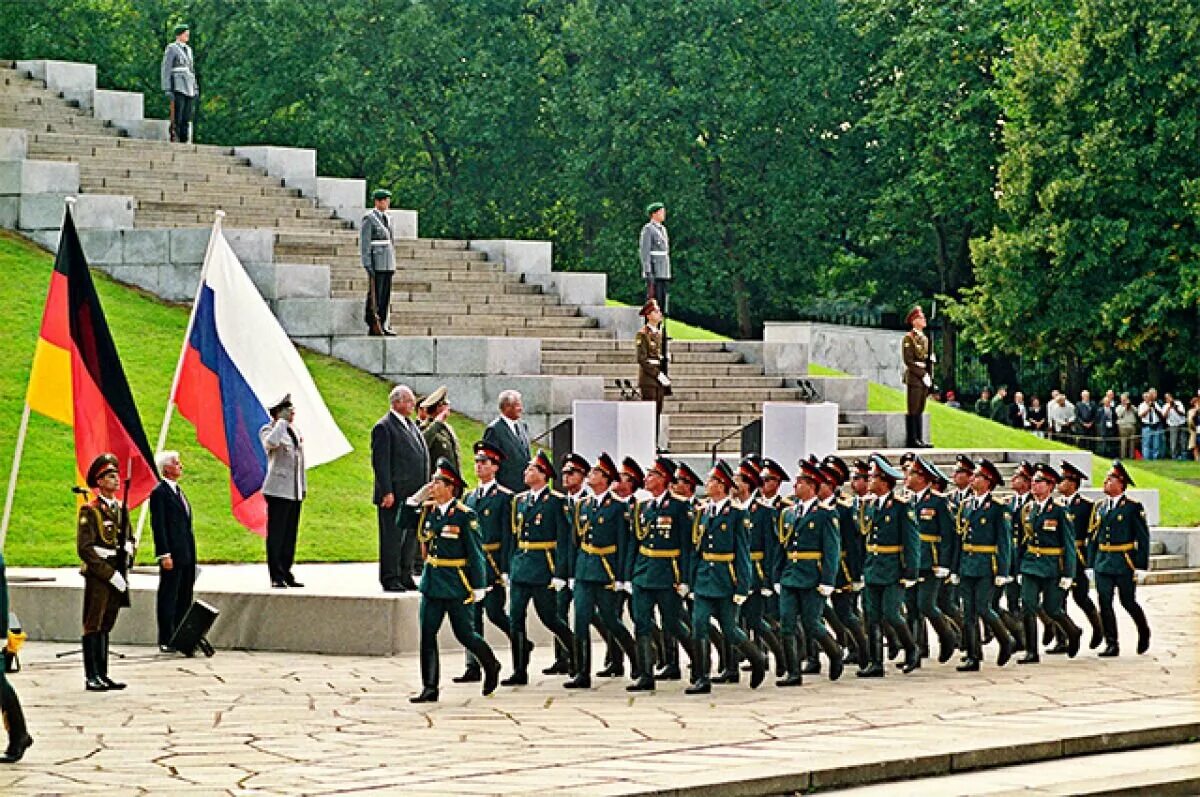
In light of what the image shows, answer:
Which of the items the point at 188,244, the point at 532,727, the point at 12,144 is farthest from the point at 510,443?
the point at 12,144

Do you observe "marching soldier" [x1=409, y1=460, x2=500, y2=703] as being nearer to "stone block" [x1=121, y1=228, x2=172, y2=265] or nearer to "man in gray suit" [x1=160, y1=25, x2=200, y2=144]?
"stone block" [x1=121, y1=228, x2=172, y2=265]

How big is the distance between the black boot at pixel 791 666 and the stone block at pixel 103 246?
688 inches

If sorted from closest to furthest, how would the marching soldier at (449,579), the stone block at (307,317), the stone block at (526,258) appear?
1. the marching soldier at (449,579)
2. the stone block at (307,317)
3. the stone block at (526,258)

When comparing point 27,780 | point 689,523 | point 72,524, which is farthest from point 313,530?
point 27,780

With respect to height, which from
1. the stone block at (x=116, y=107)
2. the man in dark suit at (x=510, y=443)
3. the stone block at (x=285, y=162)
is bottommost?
the man in dark suit at (x=510, y=443)

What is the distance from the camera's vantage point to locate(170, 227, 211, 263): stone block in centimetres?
3247

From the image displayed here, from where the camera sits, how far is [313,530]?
2547 cm

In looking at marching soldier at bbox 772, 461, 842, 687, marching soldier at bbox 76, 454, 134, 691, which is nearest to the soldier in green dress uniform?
marching soldier at bbox 772, 461, 842, 687

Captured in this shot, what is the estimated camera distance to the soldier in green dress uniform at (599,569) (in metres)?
17.7

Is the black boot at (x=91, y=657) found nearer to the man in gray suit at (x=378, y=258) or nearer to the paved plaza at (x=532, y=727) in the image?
the paved plaza at (x=532, y=727)

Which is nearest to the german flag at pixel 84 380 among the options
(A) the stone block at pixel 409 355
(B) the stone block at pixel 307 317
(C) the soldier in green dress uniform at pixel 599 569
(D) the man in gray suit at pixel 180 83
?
(C) the soldier in green dress uniform at pixel 599 569

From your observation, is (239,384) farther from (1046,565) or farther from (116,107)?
(116,107)

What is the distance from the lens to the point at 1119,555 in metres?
20.8

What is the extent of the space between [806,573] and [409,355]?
14039 millimetres
